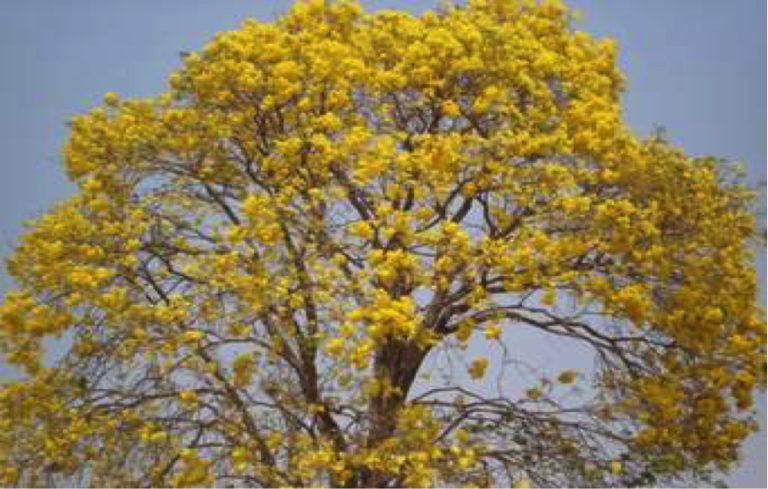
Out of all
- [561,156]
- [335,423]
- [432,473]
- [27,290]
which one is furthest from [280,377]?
[561,156]

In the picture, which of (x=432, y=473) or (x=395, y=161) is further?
(x=395, y=161)

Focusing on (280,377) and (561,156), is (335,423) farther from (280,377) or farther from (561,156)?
(561,156)

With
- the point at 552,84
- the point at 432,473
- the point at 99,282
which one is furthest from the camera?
the point at 552,84

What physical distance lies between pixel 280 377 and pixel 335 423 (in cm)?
113

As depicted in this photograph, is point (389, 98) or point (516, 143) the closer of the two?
point (516, 143)

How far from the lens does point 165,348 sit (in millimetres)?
12609

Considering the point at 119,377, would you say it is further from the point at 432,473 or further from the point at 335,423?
the point at 432,473

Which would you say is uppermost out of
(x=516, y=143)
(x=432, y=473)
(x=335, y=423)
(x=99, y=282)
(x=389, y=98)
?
(x=389, y=98)

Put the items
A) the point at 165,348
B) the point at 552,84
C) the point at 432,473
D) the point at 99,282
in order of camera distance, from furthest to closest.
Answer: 1. the point at 552,84
2. the point at 99,282
3. the point at 165,348
4. the point at 432,473

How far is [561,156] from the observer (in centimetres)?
1370

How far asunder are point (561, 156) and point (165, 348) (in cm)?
490

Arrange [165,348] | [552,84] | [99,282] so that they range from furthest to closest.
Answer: [552,84]
[99,282]
[165,348]

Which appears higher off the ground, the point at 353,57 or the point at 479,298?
the point at 353,57

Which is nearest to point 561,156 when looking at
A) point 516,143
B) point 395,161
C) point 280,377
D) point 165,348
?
point 516,143
